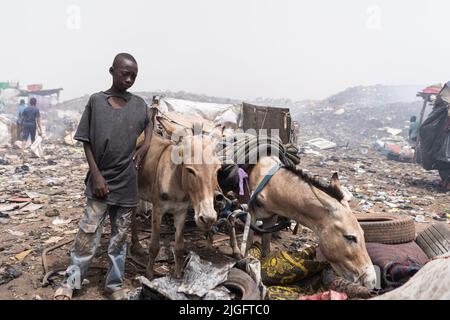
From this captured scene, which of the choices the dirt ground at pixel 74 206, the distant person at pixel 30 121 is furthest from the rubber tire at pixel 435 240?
the distant person at pixel 30 121

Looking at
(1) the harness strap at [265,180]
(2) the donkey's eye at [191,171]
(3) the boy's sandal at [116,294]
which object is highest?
(2) the donkey's eye at [191,171]

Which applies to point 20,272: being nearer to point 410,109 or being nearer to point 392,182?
point 392,182

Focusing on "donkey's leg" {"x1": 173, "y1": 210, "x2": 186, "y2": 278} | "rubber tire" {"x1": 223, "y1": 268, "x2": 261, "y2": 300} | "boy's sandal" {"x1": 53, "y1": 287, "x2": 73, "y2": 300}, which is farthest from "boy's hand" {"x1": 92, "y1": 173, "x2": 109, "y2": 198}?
"rubber tire" {"x1": 223, "y1": 268, "x2": 261, "y2": 300}

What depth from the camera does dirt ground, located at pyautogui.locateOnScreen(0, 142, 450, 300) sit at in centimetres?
424

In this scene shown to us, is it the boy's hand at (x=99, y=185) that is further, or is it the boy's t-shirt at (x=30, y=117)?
the boy's t-shirt at (x=30, y=117)

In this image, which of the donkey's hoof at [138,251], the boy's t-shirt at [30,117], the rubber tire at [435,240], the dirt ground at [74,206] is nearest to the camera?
the rubber tire at [435,240]

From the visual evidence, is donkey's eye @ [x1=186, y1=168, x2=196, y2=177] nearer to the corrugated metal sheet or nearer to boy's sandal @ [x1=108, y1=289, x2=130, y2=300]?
boy's sandal @ [x1=108, y1=289, x2=130, y2=300]

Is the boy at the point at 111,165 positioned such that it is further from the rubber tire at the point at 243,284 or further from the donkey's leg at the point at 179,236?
the rubber tire at the point at 243,284

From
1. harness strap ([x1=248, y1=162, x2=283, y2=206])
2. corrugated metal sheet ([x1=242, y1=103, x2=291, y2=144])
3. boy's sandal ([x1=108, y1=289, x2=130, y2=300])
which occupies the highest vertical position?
corrugated metal sheet ([x1=242, y1=103, x2=291, y2=144])

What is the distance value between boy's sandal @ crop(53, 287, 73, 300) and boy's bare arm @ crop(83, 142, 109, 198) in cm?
101

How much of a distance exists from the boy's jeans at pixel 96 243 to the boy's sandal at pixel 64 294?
0.04m

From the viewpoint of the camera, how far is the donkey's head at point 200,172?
3139 millimetres

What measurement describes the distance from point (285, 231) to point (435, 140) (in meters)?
6.68

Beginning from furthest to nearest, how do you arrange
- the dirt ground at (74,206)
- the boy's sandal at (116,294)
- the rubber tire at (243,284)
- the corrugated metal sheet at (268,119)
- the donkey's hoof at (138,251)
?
the corrugated metal sheet at (268,119)
the donkey's hoof at (138,251)
the dirt ground at (74,206)
the boy's sandal at (116,294)
the rubber tire at (243,284)
